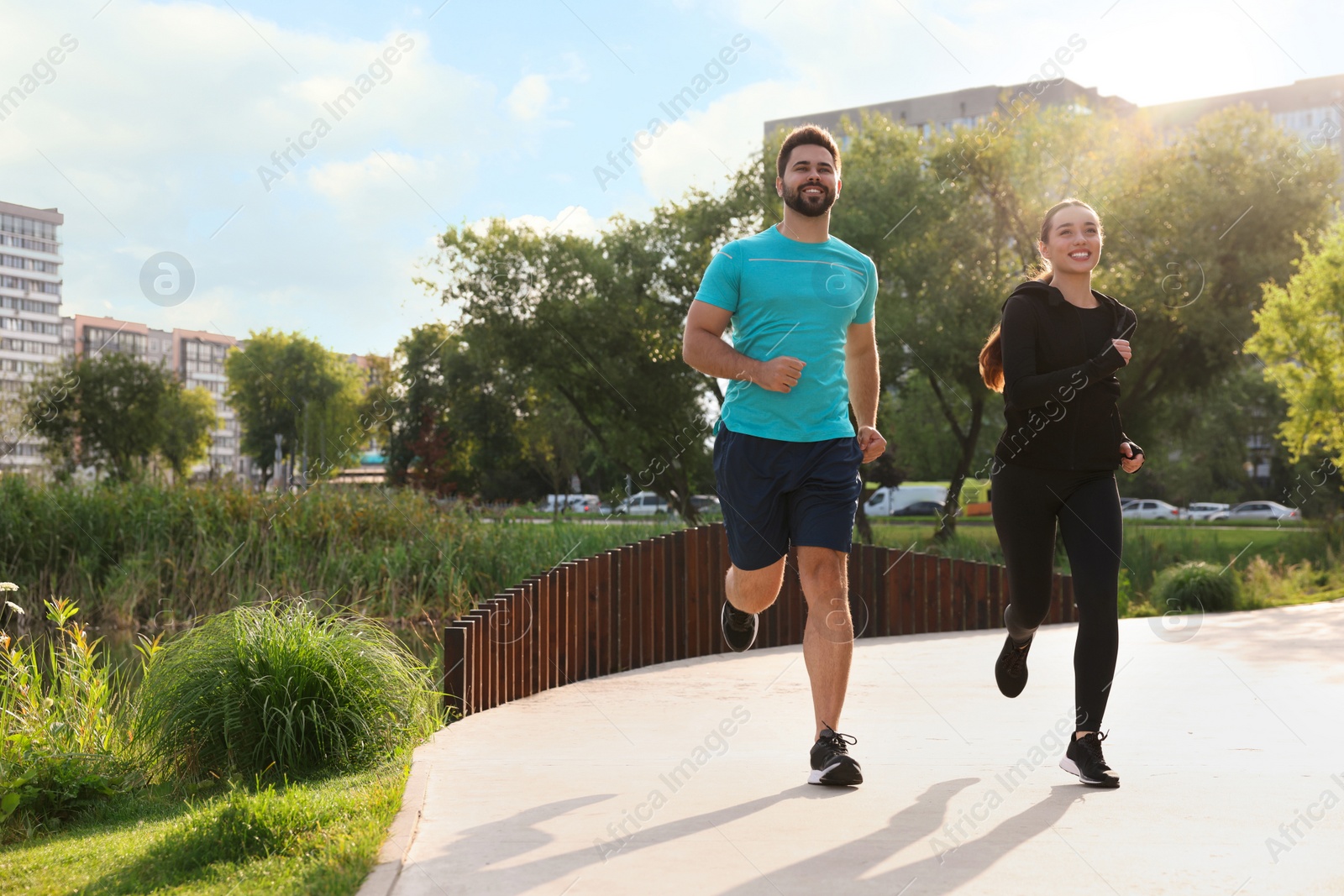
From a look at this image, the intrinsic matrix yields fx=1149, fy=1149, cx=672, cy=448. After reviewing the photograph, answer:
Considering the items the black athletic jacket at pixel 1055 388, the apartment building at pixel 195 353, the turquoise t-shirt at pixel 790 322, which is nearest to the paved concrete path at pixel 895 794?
the black athletic jacket at pixel 1055 388

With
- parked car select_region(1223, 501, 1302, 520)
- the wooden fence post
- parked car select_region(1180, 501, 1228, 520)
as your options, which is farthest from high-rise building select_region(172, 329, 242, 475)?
the wooden fence post

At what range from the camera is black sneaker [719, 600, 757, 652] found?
457 cm

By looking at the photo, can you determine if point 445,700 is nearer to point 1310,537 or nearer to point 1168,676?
point 1168,676

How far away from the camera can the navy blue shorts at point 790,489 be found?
12.7 ft

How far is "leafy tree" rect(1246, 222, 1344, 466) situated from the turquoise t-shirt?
18.1 m

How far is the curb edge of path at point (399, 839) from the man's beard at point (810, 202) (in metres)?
2.30

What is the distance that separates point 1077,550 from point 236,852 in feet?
9.12

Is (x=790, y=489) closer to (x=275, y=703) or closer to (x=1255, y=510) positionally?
(x=275, y=703)

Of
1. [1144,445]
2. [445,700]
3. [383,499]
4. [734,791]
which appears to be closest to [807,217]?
[734,791]

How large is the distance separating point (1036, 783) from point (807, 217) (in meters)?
2.04

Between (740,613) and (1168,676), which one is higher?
(740,613)

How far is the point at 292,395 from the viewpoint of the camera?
5772cm

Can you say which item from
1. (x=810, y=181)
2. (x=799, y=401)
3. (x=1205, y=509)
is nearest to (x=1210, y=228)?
(x=810, y=181)

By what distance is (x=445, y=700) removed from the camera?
5.24 metres
